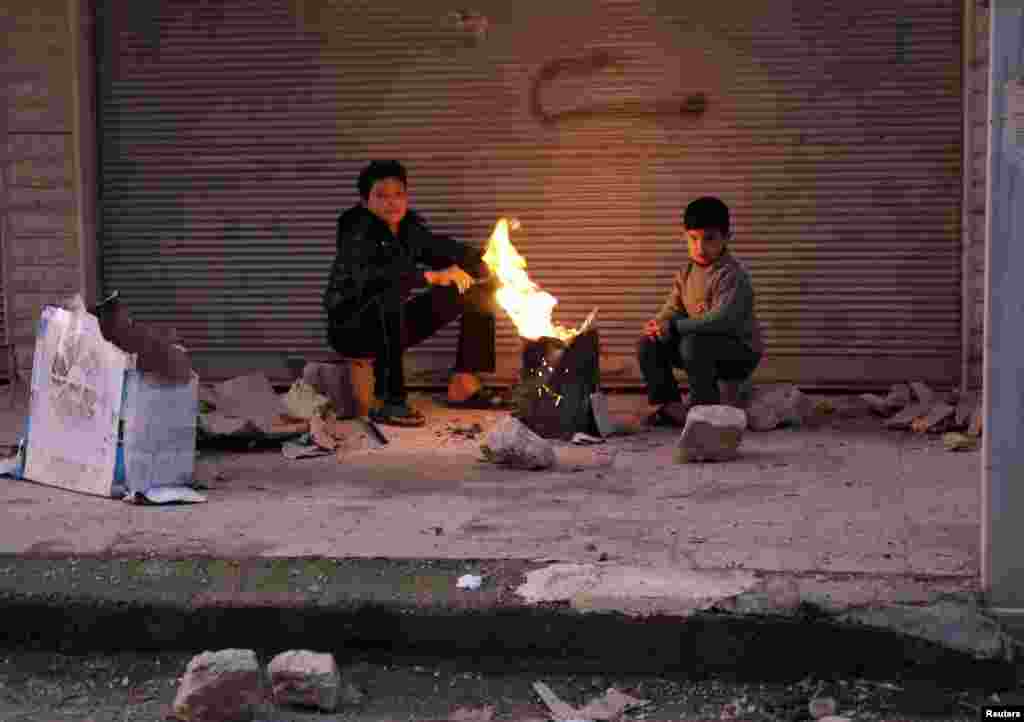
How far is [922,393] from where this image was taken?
7336 mm

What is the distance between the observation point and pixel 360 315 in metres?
7.36

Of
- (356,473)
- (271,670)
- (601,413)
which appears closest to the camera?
(271,670)

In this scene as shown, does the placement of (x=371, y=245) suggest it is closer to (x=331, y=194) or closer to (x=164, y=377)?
(x=331, y=194)

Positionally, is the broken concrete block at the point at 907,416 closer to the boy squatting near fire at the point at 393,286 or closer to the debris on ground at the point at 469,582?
the boy squatting near fire at the point at 393,286

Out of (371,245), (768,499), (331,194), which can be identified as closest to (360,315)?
(371,245)

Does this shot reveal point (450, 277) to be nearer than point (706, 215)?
No

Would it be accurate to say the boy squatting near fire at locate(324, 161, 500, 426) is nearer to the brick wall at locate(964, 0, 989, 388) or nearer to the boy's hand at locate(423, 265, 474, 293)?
the boy's hand at locate(423, 265, 474, 293)

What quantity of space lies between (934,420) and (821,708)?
3.49 m

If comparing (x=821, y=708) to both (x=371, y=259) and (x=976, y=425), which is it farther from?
(x=371, y=259)

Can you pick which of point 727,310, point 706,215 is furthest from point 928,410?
point 706,215

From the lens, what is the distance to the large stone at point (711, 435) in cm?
607

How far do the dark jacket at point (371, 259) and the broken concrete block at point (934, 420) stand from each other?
252 cm

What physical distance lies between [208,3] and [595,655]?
5427 millimetres

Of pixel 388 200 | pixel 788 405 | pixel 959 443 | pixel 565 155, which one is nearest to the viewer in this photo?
pixel 959 443
